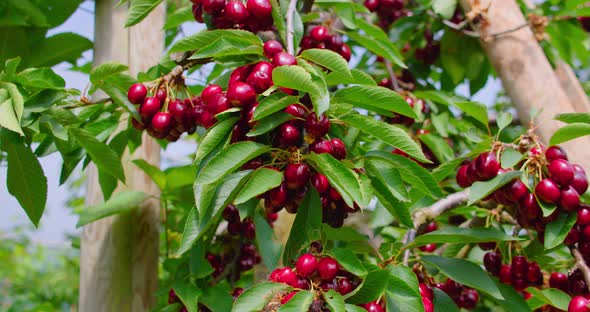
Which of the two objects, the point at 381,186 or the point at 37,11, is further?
the point at 37,11

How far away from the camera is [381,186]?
116 centimetres

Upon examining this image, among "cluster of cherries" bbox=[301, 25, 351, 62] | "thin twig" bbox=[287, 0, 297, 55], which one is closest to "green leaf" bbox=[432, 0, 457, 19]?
"cluster of cherries" bbox=[301, 25, 351, 62]

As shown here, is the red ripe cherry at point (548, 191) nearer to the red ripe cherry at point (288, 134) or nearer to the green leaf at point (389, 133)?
the green leaf at point (389, 133)

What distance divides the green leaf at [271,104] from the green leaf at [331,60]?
0.10 metres

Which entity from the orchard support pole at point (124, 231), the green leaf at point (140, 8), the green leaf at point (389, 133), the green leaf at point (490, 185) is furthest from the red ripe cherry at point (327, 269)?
the orchard support pole at point (124, 231)

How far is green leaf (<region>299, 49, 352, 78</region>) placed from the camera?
3.30ft

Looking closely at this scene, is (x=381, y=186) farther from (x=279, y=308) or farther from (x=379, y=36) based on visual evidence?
(x=379, y=36)

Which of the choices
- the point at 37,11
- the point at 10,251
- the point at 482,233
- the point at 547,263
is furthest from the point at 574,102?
the point at 10,251

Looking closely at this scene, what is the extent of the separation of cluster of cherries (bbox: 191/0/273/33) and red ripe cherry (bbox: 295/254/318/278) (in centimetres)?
49

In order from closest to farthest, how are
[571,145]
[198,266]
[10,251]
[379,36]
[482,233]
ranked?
[482,233]
[198,266]
[571,145]
[379,36]
[10,251]

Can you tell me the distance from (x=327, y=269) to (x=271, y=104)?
0.28 metres

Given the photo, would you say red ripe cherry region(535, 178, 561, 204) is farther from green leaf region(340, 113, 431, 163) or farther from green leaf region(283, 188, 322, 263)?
green leaf region(283, 188, 322, 263)

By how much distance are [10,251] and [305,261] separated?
497 centimetres

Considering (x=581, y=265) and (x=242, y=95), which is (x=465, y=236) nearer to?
(x=581, y=265)
